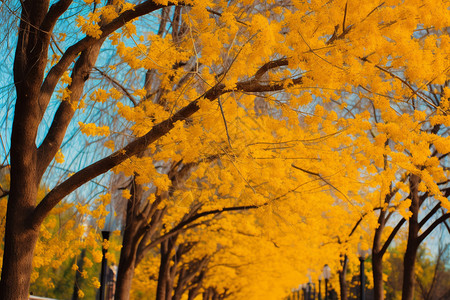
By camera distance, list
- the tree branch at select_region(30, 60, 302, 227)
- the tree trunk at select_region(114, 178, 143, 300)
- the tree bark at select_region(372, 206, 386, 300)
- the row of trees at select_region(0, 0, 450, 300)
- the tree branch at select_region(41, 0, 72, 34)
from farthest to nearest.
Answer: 1. the tree bark at select_region(372, 206, 386, 300)
2. the tree trunk at select_region(114, 178, 143, 300)
3. the tree branch at select_region(41, 0, 72, 34)
4. the tree branch at select_region(30, 60, 302, 227)
5. the row of trees at select_region(0, 0, 450, 300)

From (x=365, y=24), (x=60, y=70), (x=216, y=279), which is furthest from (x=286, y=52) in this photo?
(x=216, y=279)

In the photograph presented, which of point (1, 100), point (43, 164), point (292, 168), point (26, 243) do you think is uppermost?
point (1, 100)

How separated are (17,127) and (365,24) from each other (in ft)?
12.9

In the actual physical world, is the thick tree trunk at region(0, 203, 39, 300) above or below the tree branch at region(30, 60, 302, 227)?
below

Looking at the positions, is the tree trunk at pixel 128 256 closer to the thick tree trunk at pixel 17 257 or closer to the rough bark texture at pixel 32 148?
the rough bark texture at pixel 32 148

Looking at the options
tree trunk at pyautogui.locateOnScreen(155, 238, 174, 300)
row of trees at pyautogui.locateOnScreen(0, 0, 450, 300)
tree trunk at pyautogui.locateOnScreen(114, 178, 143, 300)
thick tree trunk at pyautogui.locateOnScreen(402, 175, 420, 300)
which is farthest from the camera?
tree trunk at pyautogui.locateOnScreen(155, 238, 174, 300)

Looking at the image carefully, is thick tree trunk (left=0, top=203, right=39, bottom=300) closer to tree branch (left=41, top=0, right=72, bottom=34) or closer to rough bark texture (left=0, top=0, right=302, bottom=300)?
rough bark texture (left=0, top=0, right=302, bottom=300)

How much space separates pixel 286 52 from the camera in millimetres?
4734

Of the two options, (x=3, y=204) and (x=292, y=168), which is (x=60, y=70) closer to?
(x=292, y=168)

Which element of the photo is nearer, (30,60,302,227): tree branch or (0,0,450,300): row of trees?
(0,0,450,300): row of trees

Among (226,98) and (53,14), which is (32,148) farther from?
(226,98)

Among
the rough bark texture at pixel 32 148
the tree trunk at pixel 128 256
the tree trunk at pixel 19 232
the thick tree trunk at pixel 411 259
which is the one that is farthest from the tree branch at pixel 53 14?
the thick tree trunk at pixel 411 259

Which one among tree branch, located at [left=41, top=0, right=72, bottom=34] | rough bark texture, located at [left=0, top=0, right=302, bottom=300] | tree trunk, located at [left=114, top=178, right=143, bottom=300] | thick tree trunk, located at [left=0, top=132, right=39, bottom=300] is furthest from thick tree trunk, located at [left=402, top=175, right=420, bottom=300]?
tree branch, located at [left=41, top=0, right=72, bottom=34]

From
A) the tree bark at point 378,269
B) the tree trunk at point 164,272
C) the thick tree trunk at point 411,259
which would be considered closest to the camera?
the thick tree trunk at point 411,259
